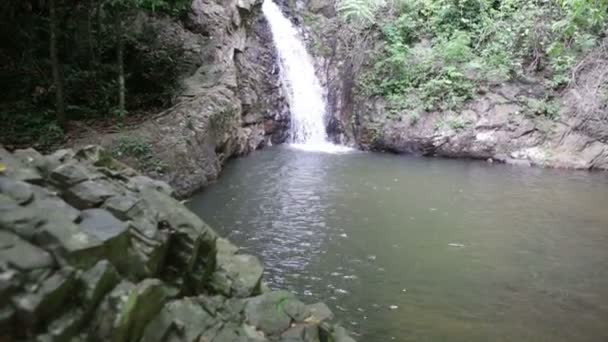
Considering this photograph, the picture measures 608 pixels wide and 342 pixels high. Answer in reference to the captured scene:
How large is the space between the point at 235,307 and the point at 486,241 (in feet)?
15.9

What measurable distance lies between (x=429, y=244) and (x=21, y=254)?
5.68 metres

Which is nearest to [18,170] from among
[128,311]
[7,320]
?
[7,320]

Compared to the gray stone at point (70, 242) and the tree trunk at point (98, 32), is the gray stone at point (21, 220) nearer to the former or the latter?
the gray stone at point (70, 242)

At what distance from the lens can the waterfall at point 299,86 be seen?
1580 centimetres

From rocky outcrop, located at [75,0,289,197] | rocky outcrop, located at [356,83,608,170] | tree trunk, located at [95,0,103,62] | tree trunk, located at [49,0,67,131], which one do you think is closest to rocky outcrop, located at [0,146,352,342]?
rocky outcrop, located at [75,0,289,197]

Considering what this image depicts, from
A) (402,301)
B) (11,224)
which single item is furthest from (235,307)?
(402,301)

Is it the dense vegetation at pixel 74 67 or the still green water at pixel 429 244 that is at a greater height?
the dense vegetation at pixel 74 67

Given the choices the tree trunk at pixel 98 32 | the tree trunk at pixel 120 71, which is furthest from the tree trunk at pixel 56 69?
the tree trunk at pixel 98 32

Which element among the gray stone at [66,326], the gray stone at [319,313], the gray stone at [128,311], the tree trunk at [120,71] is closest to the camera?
the gray stone at [66,326]

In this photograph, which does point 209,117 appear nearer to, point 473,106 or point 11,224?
point 11,224

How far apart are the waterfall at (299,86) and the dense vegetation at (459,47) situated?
1.87 meters

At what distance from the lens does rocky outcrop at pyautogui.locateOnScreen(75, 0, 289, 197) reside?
888 cm

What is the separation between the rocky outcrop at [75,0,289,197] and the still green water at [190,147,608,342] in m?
0.79

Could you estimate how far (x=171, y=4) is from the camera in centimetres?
1056
